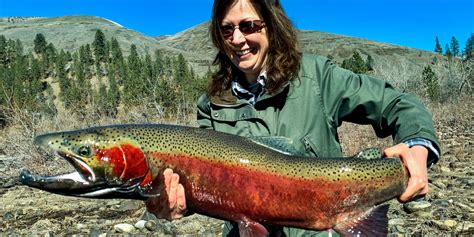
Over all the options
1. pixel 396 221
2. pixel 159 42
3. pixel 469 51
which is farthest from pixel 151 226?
pixel 159 42

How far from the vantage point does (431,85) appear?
21328mm

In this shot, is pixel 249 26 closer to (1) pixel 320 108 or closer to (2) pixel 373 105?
(1) pixel 320 108

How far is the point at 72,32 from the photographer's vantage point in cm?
9394

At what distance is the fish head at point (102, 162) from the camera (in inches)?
87.7

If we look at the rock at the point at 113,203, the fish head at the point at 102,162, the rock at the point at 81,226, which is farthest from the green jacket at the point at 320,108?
the rock at the point at 113,203

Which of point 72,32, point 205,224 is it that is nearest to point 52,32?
point 72,32

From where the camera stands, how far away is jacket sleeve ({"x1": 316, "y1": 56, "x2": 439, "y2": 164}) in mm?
2383

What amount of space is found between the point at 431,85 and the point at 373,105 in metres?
20.6

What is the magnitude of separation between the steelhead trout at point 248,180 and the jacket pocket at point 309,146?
238 millimetres

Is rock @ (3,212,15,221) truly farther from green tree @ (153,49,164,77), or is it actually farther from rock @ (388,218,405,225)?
green tree @ (153,49,164,77)

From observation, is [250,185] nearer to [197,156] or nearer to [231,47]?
[197,156]

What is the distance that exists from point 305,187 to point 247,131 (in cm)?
55

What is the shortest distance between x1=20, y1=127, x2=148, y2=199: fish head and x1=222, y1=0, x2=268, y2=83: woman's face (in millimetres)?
828

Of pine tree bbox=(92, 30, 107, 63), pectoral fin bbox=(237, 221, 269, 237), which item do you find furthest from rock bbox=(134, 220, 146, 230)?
pine tree bbox=(92, 30, 107, 63)
